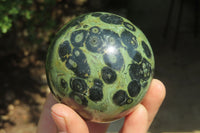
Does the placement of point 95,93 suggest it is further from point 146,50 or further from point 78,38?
point 146,50

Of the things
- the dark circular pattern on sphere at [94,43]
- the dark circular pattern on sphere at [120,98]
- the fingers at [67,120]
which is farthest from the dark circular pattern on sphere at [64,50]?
the dark circular pattern on sphere at [120,98]

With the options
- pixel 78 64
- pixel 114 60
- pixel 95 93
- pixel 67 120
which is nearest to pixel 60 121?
pixel 67 120

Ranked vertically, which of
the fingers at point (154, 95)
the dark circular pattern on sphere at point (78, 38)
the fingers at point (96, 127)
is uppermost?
the dark circular pattern on sphere at point (78, 38)

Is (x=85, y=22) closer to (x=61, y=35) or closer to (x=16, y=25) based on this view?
(x=61, y=35)

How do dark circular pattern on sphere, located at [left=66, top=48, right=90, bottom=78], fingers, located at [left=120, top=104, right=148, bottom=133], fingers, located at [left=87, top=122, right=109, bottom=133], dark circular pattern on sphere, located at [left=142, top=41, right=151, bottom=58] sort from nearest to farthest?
dark circular pattern on sphere, located at [left=66, top=48, right=90, bottom=78]
dark circular pattern on sphere, located at [left=142, top=41, right=151, bottom=58]
fingers, located at [left=120, top=104, right=148, bottom=133]
fingers, located at [left=87, top=122, right=109, bottom=133]

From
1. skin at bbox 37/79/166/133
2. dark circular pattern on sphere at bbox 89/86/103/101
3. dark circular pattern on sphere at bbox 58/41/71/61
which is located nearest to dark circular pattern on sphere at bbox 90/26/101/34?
dark circular pattern on sphere at bbox 58/41/71/61

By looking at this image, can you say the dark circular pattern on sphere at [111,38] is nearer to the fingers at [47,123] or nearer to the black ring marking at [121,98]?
the black ring marking at [121,98]

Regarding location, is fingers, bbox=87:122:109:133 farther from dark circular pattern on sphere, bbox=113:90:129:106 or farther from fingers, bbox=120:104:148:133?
dark circular pattern on sphere, bbox=113:90:129:106

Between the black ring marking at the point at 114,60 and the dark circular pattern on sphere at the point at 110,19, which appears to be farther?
the dark circular pattern on sphere at the point at 110,19

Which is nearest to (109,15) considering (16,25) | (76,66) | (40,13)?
(76,66)

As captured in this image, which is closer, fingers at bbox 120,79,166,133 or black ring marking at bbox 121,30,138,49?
black ring marking at bbox 121,30,138,49
